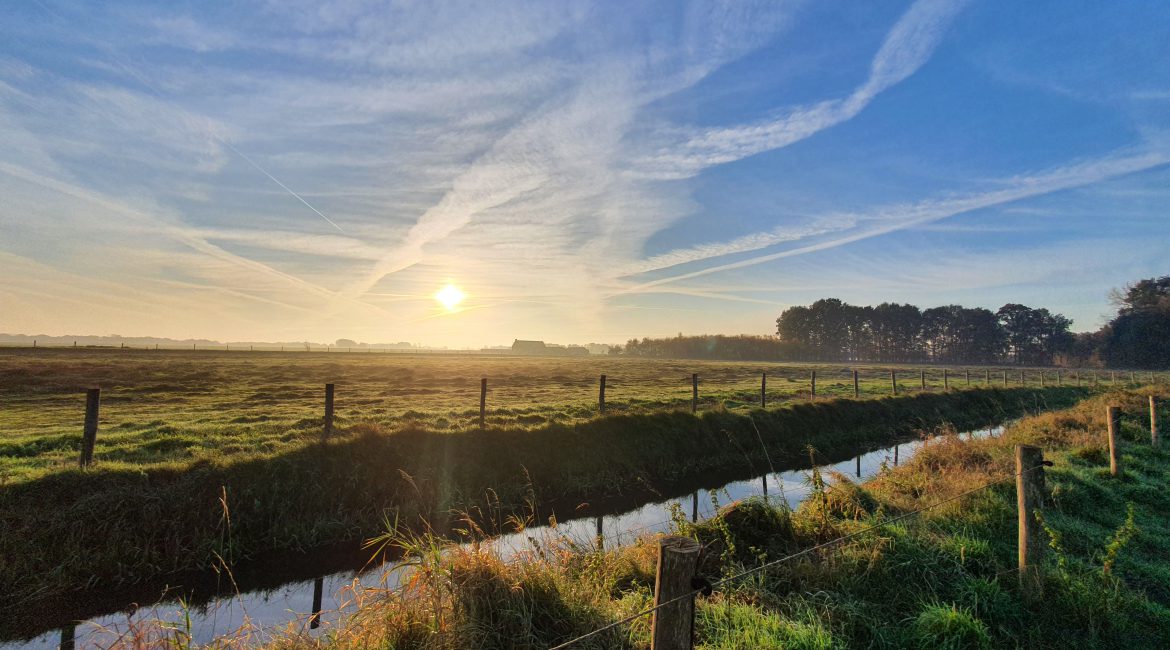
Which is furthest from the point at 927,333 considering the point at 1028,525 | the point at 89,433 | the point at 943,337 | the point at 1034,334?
the point at 89,433

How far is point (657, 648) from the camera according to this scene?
298 cm

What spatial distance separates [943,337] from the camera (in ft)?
363

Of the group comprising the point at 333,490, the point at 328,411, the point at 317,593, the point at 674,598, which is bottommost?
the point at 317,593

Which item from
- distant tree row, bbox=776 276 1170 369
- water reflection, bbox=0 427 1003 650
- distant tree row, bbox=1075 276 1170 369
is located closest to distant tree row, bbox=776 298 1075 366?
distant tree row, bbox=776 276 1170 369

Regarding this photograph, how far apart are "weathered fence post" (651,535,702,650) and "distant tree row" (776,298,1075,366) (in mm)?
Result: 116463

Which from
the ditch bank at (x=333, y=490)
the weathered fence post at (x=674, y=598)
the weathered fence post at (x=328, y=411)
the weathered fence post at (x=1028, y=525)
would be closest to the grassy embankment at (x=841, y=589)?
the weathered fence post at (x=1028, y=525)

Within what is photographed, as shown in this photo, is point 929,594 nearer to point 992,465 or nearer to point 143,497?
point 992,465

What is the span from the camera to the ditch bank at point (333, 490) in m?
6.76

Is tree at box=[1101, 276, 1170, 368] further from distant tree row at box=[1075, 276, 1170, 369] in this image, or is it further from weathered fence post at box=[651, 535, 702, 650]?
weathered fence post at box=[651, 535, 702, 650]

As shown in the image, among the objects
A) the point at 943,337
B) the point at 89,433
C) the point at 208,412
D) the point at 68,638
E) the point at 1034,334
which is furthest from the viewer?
the point at 943,337

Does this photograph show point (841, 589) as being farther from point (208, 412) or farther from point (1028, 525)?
point (208, 412)

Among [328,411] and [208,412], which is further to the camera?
[208,412]

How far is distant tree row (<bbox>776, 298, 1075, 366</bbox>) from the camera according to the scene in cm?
10088

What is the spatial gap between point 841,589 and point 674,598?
3.21 meters
